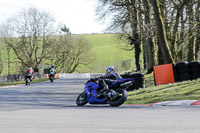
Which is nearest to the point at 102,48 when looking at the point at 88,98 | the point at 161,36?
the point at 161,36

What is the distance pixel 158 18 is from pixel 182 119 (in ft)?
58.4

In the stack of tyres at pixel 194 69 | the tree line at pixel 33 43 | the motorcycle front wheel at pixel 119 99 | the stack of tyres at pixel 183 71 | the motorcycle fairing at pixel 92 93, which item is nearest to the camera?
the motorcycle front wheel at pixel 119 99

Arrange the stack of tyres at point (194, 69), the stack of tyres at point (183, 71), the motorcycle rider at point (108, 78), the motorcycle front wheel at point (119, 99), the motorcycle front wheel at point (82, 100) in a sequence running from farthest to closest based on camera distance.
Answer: the stack of tyres at point (183, 71) → the stack of tyres at point (194, 69) → the motorcycle front wheel at point (82, 100) → the motorcycle rider at point (108, 78) → the motorcycle front wheel at point (119, 99)

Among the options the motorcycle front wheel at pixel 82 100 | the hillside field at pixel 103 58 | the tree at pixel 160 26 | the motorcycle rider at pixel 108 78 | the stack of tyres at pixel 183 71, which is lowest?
the motorcycle front wheel at pixel 82 100

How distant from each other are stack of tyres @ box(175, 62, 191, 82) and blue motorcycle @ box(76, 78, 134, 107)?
924cm

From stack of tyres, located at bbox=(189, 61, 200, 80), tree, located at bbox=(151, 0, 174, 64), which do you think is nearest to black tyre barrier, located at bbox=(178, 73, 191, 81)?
stack of tyres, located at bbox=(189, 61, 200, 80)

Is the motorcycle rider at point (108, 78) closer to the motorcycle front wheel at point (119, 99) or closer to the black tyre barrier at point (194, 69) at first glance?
the motorcycle front wheel at point (119, 99)

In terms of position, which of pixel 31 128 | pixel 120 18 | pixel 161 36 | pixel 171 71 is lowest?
pixel 31 128

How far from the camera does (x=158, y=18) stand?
25.2m

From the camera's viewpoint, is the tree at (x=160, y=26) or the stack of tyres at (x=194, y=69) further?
the tree at (x=160, y=26)

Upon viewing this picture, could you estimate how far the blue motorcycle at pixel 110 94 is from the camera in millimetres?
12438

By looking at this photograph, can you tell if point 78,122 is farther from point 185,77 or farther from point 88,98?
point 185,77

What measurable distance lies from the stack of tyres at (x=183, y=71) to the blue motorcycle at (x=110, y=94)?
9243 millimetres

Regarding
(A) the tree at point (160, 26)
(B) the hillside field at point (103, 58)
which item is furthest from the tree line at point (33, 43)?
(A) the tree at point (160, 26)
